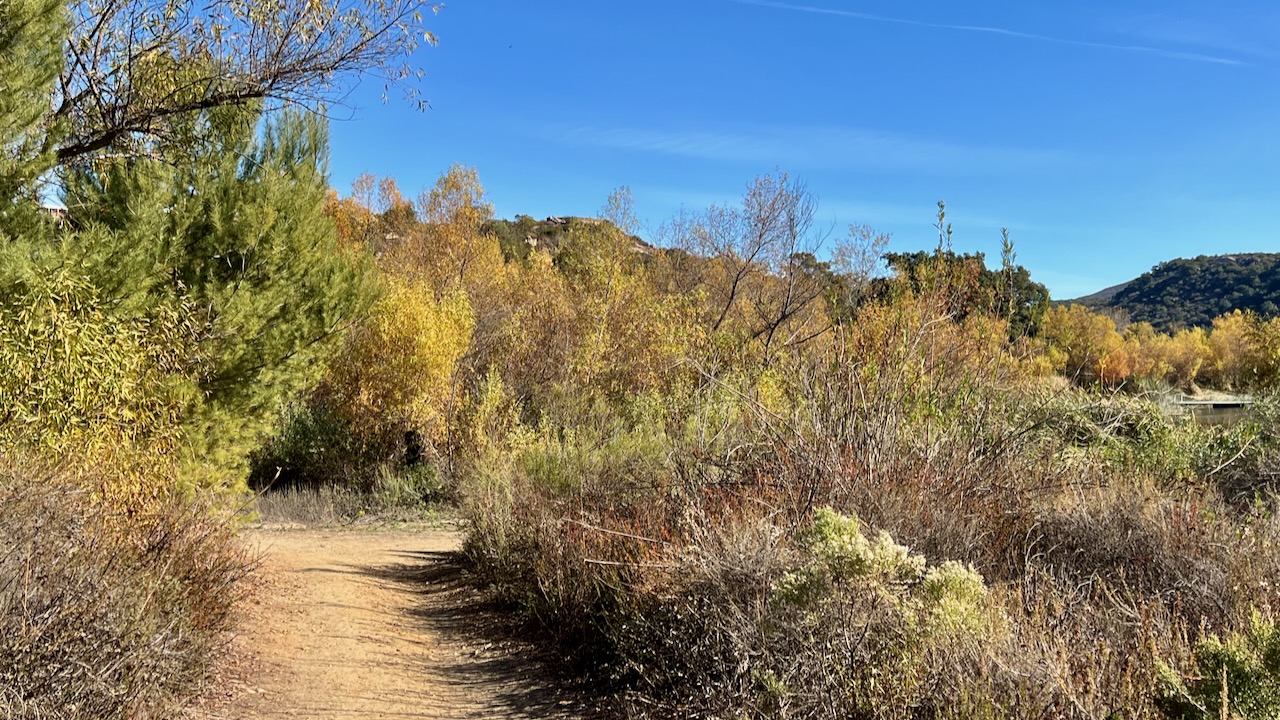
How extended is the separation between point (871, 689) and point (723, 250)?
2316 centimetres

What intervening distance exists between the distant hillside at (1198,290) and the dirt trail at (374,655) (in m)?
84.4

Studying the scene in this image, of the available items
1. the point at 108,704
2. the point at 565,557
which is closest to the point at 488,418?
the point at 565,557

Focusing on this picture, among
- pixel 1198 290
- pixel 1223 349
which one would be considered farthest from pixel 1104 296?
pixel 1223 349

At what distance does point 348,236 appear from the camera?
105 feet

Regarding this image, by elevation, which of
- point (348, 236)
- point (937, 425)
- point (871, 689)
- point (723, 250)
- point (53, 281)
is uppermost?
point (348, 236)

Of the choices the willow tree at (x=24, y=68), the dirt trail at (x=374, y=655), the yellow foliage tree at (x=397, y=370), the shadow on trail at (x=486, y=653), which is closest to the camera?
the dirt trail at (x=374, y=655)

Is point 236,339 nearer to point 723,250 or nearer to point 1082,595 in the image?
point 1082,595

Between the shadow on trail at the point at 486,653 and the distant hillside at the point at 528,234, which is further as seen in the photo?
the distant hillside at the point at 528,234

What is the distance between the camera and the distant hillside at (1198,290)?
83625mm

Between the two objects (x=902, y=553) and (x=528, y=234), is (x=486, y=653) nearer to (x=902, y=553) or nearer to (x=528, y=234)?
(x=902, y=553)

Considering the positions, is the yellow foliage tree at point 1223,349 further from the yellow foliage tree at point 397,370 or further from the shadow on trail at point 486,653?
the shadow on trail at point 486,653

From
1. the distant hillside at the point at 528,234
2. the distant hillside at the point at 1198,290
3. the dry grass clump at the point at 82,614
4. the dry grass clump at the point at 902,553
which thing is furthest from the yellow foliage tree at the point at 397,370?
the distant hillside at the point at 1198,290

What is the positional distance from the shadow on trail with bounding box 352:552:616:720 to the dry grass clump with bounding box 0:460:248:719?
2.05m

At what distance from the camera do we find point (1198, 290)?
93.7 metres
